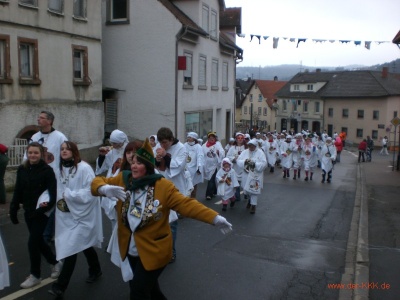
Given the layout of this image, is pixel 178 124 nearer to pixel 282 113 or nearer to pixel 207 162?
pixel 207 162

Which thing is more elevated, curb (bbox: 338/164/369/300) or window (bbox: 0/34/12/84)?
window (bbox: 0/34/12/84)

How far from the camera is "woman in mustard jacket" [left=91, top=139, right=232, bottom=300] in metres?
4.14

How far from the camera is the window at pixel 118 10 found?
75.8 feet

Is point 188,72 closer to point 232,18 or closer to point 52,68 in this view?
point 52,68

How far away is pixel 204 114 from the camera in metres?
26.6

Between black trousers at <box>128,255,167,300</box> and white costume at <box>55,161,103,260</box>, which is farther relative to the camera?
white costume at <box>55,161,103,260</box>

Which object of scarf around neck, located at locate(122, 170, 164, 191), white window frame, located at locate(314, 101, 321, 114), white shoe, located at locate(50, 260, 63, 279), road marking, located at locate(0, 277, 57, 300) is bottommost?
road marking, located at locate(0, 277, 57, 300)

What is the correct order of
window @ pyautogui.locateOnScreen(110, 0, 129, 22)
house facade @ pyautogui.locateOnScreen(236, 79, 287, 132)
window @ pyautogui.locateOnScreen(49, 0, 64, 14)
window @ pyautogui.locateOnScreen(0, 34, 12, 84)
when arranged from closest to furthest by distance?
window @ pyautogui.locateOnScreen(0, 34, 12, 84) → window @ pyautogui.locateOnScreen(49, 0, 64, 14) → window @ pyautogui.locateOnScreen(110, 0, 129, 22) → house facade @ pyautogui.locateOnScreen(236, 79, 287, 132)

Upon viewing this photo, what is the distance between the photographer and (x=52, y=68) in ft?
57.8

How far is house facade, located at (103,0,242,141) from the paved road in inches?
458

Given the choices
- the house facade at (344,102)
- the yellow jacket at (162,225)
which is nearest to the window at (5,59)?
the yellow jacket at (162,225)

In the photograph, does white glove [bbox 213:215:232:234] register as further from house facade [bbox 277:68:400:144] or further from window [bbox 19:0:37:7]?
house facade [bbox 277:68:400:144]

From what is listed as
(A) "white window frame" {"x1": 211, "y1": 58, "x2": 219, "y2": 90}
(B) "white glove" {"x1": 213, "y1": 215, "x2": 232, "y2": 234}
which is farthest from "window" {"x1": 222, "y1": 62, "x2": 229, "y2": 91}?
(B) "white glove" {"x1": 213, "y1": 215, "x2": 232, "y2": 234}

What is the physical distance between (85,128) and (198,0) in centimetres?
957
